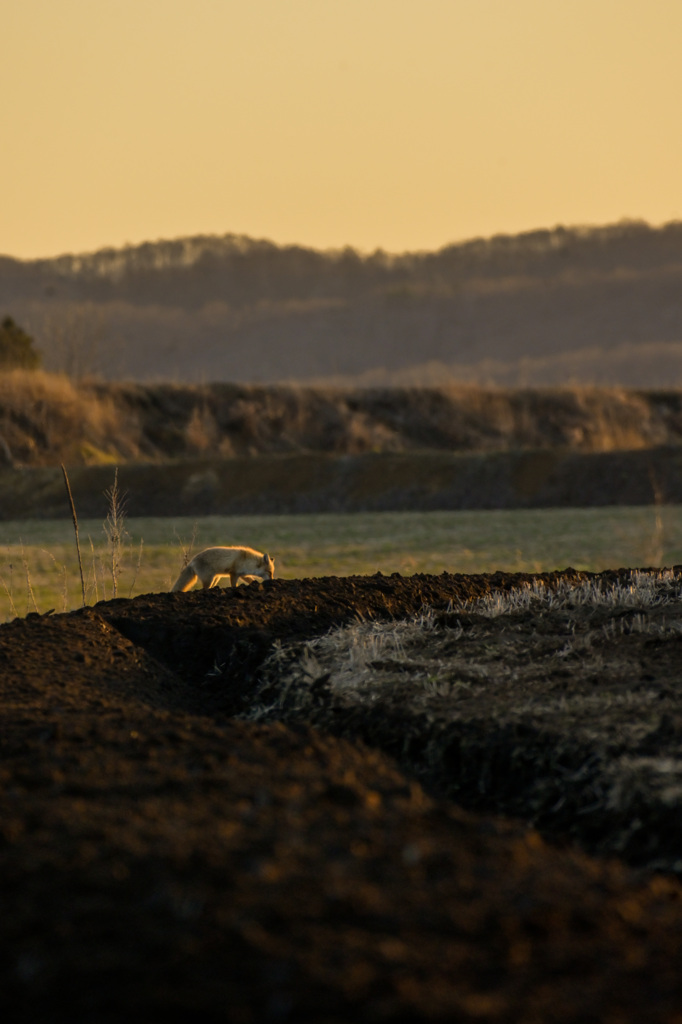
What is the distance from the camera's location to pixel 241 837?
3.71m

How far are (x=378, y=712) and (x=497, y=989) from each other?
140 inches

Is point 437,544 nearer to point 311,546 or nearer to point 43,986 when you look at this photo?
point 311,546

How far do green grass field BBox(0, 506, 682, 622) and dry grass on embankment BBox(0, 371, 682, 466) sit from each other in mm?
18562

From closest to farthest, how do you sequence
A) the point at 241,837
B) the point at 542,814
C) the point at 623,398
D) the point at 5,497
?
the point at 241,837, the point at 542,814, the point at 5,497, the point at 623,398

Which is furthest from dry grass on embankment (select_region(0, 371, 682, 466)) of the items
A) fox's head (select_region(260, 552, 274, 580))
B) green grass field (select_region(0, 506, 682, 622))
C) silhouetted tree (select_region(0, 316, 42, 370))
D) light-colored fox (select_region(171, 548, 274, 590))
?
light-colored fox (select_region(171, 548, 274, 590))

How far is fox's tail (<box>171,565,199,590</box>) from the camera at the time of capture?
40.3 feet

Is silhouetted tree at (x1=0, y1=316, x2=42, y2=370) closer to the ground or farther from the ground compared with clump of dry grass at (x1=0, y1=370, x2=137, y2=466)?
farther from the ground

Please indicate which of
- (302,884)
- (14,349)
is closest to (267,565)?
(302,884)

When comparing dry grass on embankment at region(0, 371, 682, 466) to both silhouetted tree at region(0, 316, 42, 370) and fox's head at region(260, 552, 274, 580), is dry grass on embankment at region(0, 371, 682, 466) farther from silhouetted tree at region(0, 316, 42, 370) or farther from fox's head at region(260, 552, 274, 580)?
fox's head at region(260, 552, 274, 580)

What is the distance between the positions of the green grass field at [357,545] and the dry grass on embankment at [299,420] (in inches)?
731

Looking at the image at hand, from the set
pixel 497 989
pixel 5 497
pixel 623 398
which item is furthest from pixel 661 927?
pixel 623 398

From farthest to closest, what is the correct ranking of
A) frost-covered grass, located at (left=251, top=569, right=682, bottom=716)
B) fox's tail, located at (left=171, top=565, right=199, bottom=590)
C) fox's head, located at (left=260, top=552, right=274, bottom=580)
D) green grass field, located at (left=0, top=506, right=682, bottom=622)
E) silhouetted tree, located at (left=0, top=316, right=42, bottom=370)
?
silhouetted tree, located at (left=0, top=316, right=42, bottom=370) < green grass field, located at (left=0, top=506, right=682, bottom=622) < fox's head, located at (left=260, top=552, right=274, bottom=580) < fox's tail, located at (left=171, top=565, right=199, bottom=590) < frost-covered grass, located at (left=251, top=569, right=682, bottom=716)

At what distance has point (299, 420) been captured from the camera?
73.8 m

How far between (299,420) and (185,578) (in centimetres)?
6169
